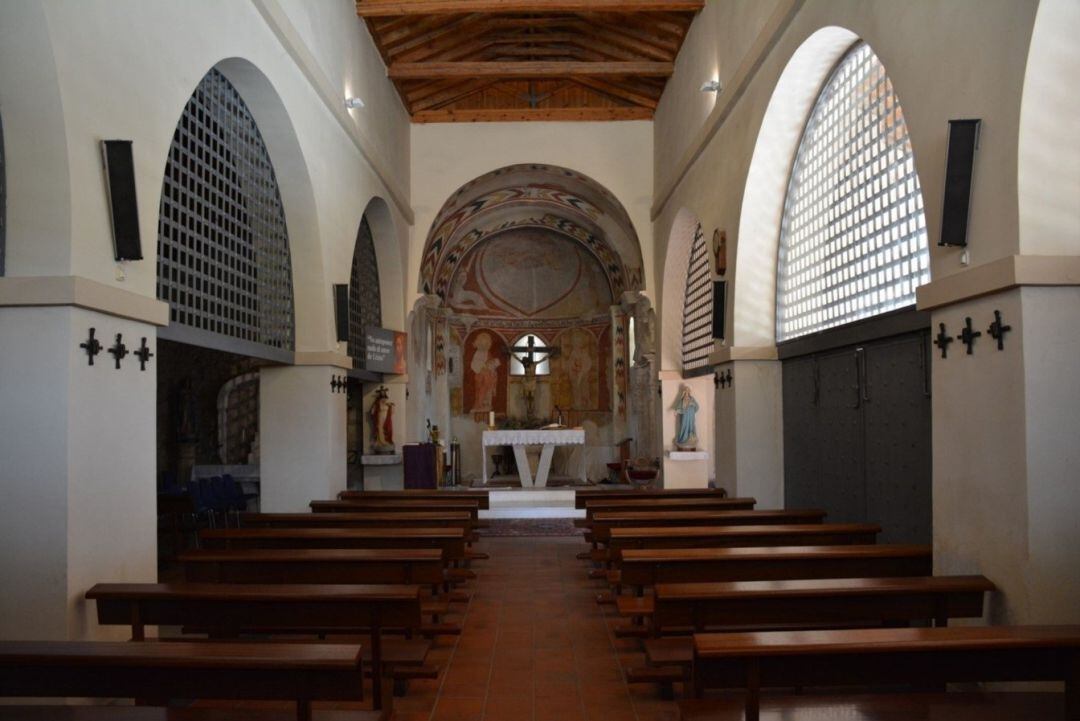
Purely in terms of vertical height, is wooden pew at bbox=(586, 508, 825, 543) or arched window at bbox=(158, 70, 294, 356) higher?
arched window at bbox=(158, 70, 294, 356)

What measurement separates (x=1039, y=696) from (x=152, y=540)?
4.53m

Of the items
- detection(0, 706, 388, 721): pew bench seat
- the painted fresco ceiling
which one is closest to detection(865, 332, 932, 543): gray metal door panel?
detection(0, 706, 388, 721): pew bench seat

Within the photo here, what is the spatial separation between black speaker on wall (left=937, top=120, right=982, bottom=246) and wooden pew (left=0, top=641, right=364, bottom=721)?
362 centimetres

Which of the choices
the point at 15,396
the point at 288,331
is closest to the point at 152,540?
the point at 15,396

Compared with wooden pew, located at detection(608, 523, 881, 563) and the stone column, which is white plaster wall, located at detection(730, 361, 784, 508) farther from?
the stone column

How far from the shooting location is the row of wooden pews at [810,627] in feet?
9.89

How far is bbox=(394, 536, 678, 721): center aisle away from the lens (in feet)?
14.9

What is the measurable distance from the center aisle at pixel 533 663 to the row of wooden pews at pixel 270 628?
0.77 ft

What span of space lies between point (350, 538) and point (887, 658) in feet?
12.8

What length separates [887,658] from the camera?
Result: 3111 mm

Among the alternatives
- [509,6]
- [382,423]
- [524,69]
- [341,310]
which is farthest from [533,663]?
[524,69]

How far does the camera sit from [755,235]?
922 centimetres

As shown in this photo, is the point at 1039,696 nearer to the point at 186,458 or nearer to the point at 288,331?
the point at 288,331

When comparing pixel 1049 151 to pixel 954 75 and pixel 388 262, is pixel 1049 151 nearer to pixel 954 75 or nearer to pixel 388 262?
pixel 954 75
